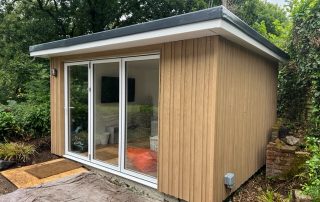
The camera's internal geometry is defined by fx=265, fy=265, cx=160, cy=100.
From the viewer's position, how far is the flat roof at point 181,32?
2.91 meters

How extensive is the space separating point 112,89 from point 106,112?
477 mm

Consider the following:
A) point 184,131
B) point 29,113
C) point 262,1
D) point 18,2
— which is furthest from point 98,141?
point 262,1

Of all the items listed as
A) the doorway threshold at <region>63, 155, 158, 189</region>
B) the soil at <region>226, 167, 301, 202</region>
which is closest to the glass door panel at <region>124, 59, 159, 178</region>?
the doorway threshold at <region>63, 155, 158, 189</region>

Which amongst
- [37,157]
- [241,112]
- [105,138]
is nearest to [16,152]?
[37,157]

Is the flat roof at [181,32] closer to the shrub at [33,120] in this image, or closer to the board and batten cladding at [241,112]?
the board and batten cladding at [241,112]

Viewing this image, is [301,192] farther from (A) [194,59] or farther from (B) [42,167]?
(B) [42,167]

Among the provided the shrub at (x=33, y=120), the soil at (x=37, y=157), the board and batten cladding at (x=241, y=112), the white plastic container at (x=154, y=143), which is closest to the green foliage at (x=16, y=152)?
the soil at (x=37, y=157)

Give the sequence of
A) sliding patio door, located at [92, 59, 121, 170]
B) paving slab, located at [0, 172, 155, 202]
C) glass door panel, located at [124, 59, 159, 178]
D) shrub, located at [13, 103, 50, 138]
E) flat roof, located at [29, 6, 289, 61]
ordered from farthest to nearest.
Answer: shrub, located at [13, 103, 50, 138] → sliding patio door, located at [92, 59, 121, 170] → glass door panel, located at [124, 59, 159, 178] → paving slab, located at [0, 172, 155, 202] → flat roof, located at [29, 6, 289, 61]

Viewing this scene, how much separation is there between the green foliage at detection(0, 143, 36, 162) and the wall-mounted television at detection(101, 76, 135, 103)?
7.43 ft

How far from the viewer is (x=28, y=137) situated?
6.73 m

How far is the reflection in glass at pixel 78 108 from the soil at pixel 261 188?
2.99 meters

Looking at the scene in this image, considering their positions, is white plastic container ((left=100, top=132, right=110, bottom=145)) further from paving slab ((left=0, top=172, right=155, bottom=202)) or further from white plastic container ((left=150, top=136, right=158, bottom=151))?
white plastic container ((left=150, top=136, right=158, bottom=151))

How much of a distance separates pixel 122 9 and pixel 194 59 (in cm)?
975

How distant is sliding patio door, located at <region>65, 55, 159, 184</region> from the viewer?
163 inches
